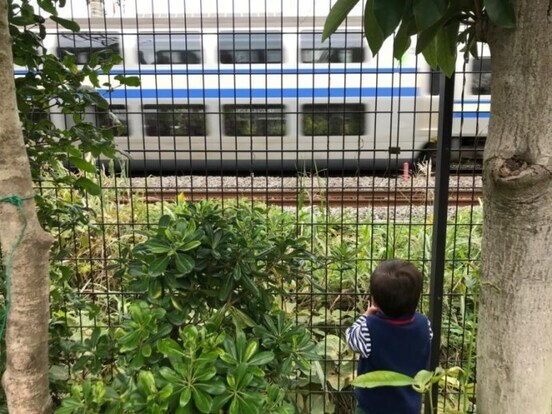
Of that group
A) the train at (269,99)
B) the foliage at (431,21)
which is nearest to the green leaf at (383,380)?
the foliage at (431,21)

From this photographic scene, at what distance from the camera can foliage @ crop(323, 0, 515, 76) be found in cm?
124

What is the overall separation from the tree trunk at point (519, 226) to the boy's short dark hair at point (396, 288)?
1.66ft

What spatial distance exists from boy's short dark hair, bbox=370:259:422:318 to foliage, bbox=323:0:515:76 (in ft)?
2.42

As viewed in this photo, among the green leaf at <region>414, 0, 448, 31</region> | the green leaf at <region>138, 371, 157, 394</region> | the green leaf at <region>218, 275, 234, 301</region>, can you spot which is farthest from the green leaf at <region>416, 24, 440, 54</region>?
the green leaf at <region>138, 371, 157, 394</region>

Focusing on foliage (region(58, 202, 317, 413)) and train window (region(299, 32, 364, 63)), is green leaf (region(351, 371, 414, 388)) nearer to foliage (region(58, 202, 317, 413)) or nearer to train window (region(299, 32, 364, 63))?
foliage (region(58, 202, 317, 413))

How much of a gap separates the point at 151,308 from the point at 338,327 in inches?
56.0

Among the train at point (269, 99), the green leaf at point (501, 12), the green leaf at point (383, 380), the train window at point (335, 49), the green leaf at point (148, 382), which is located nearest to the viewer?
the green leaf at point (501, 12)

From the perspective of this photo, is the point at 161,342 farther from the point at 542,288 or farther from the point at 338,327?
the point at 338,327

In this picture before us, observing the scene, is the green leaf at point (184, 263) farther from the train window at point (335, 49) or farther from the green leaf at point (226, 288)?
the train window at point (335, 49)

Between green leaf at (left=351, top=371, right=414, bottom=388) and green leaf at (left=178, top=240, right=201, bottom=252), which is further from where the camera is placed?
green leaf at (left=178, top=240, right=201, bottom=252)

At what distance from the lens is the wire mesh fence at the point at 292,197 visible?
2.22m

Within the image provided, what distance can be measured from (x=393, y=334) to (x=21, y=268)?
1304 mm

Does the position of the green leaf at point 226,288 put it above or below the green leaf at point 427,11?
below

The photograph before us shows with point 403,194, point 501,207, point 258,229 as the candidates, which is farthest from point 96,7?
point 501,207
